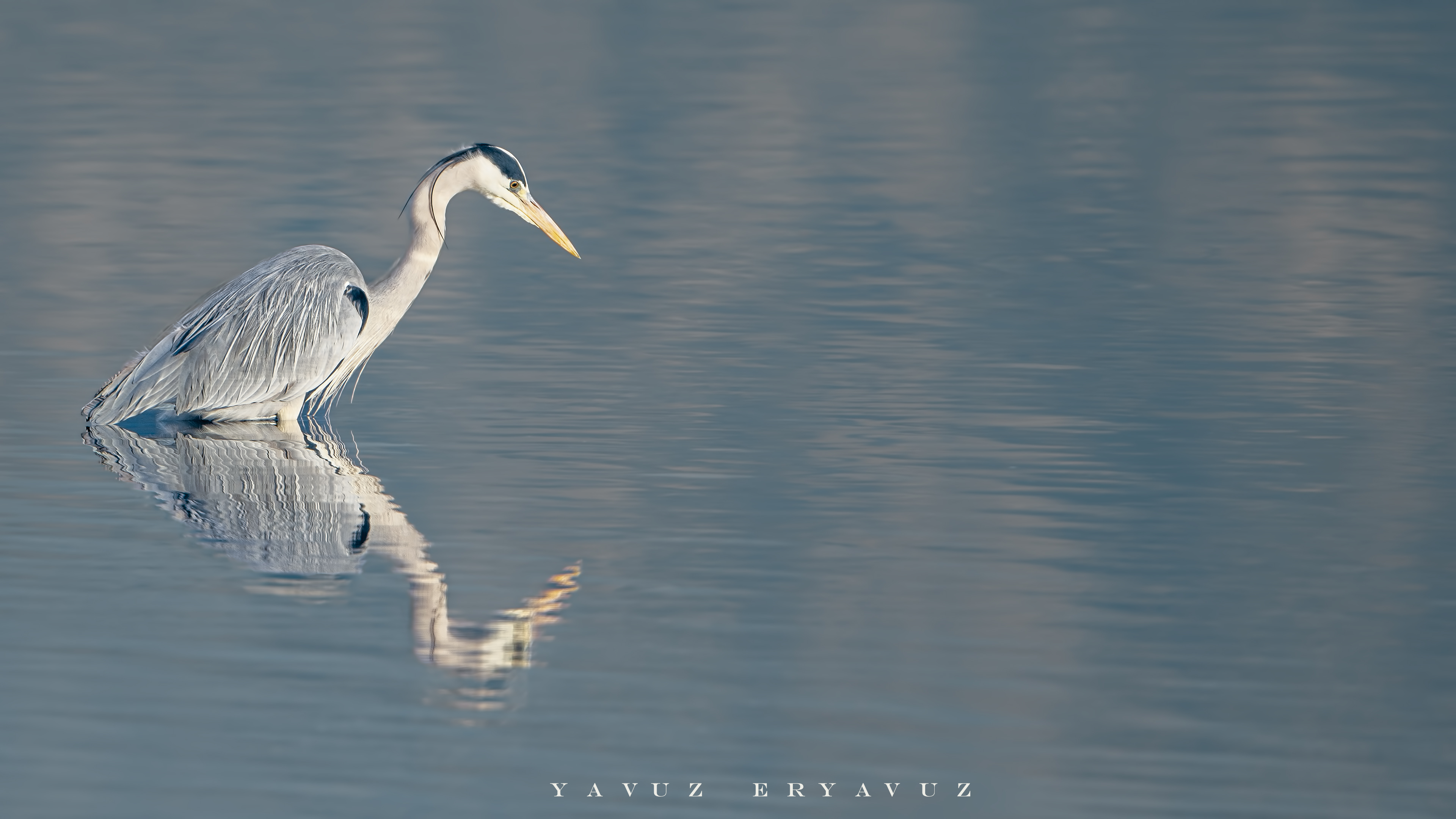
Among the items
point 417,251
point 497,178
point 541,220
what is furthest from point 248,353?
point 541,220

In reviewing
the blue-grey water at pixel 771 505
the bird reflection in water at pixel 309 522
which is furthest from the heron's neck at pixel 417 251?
the bird reflection in water at pixel 309 522

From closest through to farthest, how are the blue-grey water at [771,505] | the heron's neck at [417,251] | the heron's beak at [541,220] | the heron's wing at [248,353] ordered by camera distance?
the blue-grey water at [771,505], the heron's wing at [248,353], the heron's neck at [417,251], the heron's beak at [541,220]

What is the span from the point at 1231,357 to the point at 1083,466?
107 inches

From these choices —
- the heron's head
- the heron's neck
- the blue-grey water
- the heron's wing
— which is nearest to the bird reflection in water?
the blue-grey water

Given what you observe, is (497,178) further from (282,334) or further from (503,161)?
(282,334)

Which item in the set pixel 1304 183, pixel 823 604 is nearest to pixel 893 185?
pixel 1304 183

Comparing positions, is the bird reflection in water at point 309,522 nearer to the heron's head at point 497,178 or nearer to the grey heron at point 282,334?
the grey heron at point 282,334

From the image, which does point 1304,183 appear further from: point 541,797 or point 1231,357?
point 541,797

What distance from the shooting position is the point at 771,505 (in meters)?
8.23

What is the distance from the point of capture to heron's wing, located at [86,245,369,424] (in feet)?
32.2

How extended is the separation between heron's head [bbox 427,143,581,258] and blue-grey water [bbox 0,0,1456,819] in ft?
2.84

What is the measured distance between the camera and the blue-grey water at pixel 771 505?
5672 mm

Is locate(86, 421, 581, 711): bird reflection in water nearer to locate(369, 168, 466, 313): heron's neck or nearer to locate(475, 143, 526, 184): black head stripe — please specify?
locate(369, 168, 466, 313): heron's neck

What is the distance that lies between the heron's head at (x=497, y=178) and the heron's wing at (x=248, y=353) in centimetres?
90
